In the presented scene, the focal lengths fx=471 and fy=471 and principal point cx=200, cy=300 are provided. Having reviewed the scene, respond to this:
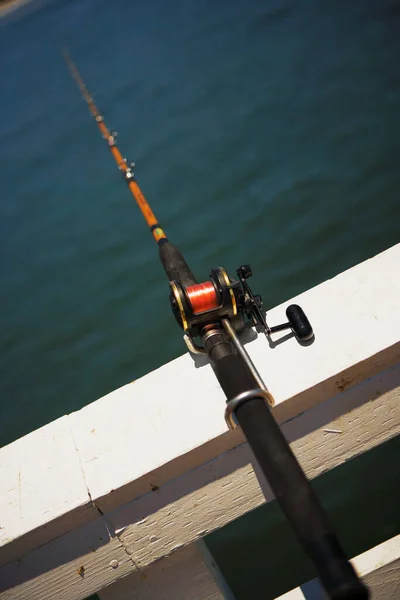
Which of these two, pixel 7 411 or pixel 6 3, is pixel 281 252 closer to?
pixel 7 411

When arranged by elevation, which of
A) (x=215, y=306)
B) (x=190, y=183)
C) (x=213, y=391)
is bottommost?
(x=213, y=391)

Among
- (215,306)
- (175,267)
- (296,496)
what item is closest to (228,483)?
(296,496)

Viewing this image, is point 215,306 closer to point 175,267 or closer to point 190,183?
point 175,267

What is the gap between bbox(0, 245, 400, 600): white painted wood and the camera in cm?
128

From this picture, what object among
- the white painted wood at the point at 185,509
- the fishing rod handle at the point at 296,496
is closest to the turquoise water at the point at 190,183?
the white painted wood at the point at 185,509

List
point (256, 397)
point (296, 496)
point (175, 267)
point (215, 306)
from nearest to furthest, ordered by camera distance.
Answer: point (296, 496)
point (256, 397)
point (215, 306)
point (175, 267)

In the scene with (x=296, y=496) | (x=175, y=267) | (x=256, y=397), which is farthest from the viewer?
(x=175, y=267)

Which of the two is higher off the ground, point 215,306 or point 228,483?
point 215,306

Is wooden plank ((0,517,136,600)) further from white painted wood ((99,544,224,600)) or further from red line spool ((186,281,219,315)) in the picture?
red line spool ((186,281,219,315))

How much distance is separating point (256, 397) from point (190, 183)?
178 inches

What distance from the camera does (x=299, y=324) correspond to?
147cm

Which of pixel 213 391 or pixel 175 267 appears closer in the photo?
pixel 213 391

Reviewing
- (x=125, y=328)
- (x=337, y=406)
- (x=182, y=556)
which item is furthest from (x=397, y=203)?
(x=182, y=556)

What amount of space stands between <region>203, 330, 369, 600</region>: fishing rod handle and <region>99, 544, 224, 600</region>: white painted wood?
0.62 metres
